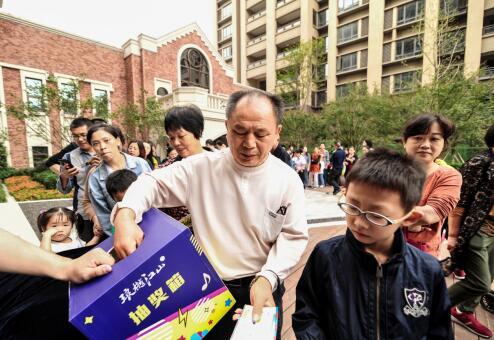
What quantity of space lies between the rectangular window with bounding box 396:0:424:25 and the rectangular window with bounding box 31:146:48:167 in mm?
25768

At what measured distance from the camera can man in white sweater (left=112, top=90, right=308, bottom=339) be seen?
1099 mm

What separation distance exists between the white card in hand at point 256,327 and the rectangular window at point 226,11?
115 feet

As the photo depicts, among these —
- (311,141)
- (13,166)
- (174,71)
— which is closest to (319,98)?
(311,141)

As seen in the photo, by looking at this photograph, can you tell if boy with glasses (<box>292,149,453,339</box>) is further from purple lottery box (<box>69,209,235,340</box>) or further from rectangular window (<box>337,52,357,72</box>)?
rectangular window (<box>337,52,357,72</box>)

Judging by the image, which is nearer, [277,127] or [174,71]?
[277,127]

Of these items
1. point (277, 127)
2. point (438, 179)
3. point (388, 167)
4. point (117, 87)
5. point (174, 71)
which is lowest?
point (438, 179)

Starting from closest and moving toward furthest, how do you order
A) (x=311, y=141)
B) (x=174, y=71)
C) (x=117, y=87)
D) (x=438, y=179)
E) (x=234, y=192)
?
1. (x=234, y=192)
2. (x=438, y=179)
3. (x=117, y=87)
4. (x=174, y=71)
5. (x=311, y=141)

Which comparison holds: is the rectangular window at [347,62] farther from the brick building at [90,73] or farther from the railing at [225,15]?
the railing at [225,15]

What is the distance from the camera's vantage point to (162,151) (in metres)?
13.4

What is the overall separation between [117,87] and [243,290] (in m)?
16.2

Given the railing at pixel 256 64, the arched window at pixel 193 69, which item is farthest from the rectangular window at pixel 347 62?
the arched window at pixel 193 69

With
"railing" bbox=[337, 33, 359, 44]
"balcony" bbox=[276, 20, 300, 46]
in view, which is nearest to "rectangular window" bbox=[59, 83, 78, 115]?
"balcony" bbox=[276, 20, 300, 46]

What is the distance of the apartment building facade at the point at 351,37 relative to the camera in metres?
16.1

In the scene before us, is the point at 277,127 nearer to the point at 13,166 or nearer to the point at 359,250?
the point at 359,250
